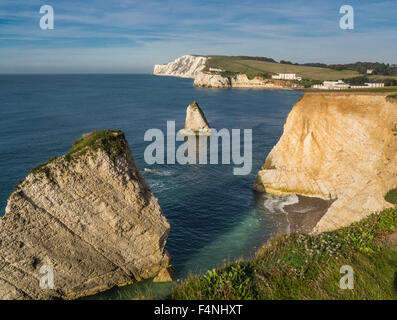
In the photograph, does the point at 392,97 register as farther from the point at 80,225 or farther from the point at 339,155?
the point at 80,225

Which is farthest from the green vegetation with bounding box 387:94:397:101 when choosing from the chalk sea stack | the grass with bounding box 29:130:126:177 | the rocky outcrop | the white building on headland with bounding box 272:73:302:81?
the white building on headland with bounding box 272:73:302:81

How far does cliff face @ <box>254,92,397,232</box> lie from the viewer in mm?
25922

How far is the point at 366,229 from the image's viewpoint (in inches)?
599

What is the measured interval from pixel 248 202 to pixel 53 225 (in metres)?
21.7

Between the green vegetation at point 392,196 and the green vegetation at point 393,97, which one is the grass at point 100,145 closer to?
the green vegetation at point 392,196

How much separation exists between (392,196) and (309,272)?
52.9ft

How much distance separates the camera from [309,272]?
1171cm

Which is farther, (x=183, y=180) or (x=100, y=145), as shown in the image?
(x=183, y=180)

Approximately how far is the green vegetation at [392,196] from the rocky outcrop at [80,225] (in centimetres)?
1676

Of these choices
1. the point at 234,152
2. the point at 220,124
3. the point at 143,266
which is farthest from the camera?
the point at 220,124

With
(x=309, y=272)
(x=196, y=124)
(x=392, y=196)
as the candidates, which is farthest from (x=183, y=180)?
(x=309, y=272)
